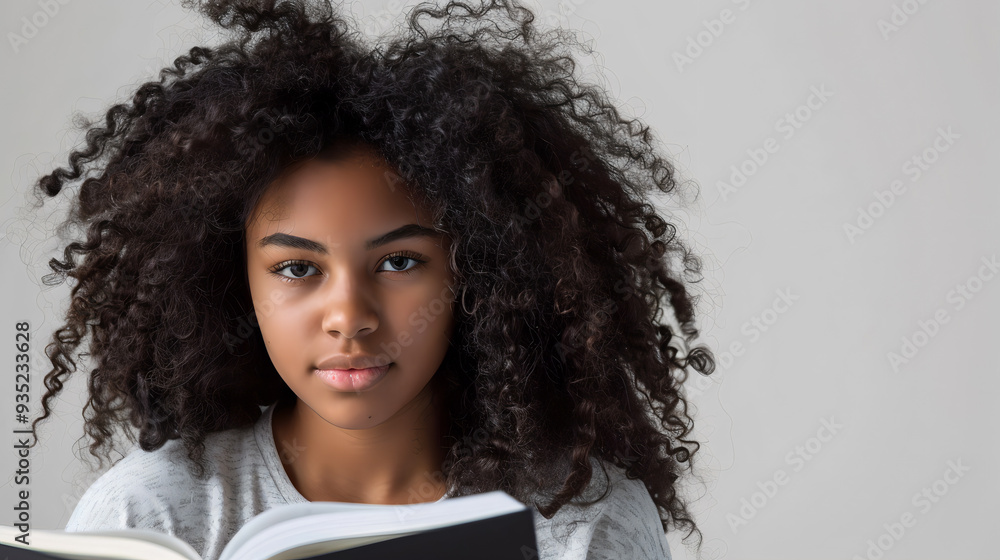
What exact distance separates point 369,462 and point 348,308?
38 cm

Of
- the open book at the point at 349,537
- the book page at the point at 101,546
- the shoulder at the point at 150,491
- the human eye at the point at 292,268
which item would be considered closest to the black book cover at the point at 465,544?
the open book at the point at 349,537

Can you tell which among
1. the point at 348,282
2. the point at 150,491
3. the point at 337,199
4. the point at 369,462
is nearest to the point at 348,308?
the point at 348,282

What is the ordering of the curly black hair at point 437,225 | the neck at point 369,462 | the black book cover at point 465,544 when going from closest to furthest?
1. the black book cover at point 465,544
2. the curly black hair at point 437,225
3. the neck at point 369,462

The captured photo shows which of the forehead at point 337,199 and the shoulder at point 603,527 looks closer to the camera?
the forehead at point 337,199

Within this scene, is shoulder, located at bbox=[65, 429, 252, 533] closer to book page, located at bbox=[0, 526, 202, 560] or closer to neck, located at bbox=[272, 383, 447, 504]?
neck, located at bbox=[272, 383, 447, 504]

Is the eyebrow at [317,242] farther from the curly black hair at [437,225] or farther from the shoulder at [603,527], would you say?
the shoulder at [603,527]

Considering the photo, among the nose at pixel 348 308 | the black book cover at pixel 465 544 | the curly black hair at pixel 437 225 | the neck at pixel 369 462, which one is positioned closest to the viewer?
the black book cover at pixel 465 544

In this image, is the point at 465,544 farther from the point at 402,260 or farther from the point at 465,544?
the point at 402,260

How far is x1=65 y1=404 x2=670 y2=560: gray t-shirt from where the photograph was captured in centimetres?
165

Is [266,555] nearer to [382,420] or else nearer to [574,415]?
[382,420]

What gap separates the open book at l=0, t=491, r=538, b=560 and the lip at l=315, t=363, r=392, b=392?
29cm

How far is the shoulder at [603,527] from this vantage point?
1.66 meters

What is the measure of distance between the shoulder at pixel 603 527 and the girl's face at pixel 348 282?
1.14 feet

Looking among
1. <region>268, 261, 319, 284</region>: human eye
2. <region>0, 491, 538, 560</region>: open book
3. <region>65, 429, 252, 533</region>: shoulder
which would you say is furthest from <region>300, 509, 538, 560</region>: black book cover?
<region>65, 429, 252, 533</region>: shoulder
